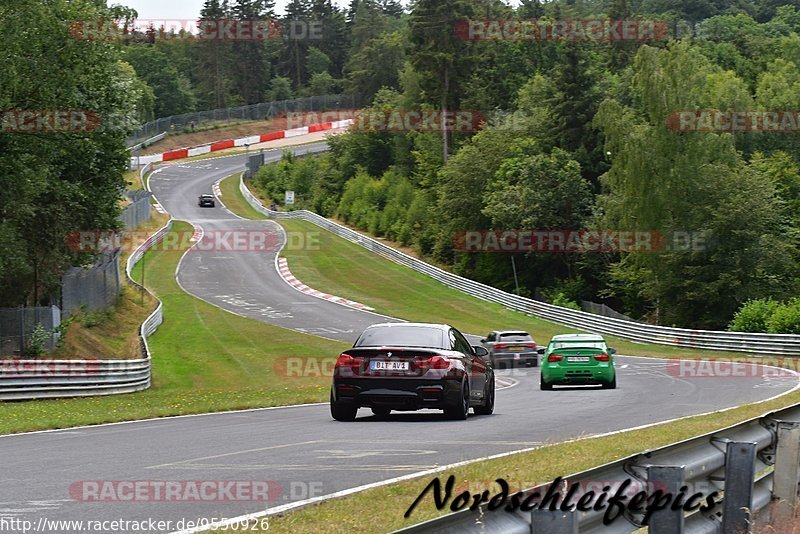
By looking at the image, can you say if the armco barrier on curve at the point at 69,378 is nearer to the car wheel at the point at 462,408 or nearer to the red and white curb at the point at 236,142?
the car wheel at the point at 462,408

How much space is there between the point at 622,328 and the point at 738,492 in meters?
47.0

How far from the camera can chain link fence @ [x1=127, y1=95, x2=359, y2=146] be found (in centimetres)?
13412

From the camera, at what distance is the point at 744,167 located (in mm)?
61438

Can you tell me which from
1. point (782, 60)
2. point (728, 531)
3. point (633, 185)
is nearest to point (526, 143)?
point (633, 185)

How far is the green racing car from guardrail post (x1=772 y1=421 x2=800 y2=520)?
60.1ft

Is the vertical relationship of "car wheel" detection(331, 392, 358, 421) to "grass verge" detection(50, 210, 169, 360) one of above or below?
above

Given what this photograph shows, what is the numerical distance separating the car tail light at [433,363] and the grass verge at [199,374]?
5.31 meters

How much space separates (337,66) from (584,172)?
389ft

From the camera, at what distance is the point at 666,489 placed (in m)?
6.02

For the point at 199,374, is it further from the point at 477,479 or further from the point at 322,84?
the point at 322,84

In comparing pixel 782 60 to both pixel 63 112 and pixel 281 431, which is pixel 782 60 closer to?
pixel 63 112

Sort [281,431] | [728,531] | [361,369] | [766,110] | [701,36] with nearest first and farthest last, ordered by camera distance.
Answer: [728,531]
[281,431]
[361,369]
[766,110]
[701,36]

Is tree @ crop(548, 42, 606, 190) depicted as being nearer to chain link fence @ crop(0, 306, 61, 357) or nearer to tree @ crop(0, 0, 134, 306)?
tree @ crop(0, 0, 134, 306)

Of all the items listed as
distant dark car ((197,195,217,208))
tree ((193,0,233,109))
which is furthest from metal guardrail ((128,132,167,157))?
tree ((193,0,233,109))
